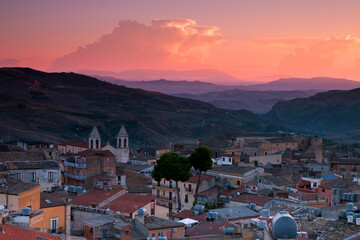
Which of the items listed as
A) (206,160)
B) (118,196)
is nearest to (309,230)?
(118,196)

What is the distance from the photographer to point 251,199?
3531 centimetres

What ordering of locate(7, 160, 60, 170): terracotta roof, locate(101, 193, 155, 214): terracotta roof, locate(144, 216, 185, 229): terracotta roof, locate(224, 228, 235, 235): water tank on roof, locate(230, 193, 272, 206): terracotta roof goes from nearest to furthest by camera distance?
locate(224, 228, 235, 235): water tank on roof, locate(144, 216, 185, 229): terracotta roof, locate(101, 193, 155, 214): terracotta roof, locate(230, 193, 272, 206): terracotta roof, locate(7, 160, 60, 170): terracotta roof

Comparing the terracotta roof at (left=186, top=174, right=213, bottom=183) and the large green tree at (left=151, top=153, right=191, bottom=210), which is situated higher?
the large green tree at (left=151, top=153, right=191, bottom=210)

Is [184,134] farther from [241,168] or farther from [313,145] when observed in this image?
[241,168]

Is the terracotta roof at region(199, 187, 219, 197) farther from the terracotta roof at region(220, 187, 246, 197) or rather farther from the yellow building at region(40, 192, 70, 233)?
the yellow building at region(40, 192, 70, 233)

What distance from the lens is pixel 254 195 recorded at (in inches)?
1438

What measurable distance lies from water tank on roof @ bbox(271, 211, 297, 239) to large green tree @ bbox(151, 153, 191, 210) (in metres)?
33.8

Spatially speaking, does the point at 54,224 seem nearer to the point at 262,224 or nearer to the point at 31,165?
the point at 262,224

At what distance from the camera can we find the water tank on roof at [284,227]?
8.30 meters

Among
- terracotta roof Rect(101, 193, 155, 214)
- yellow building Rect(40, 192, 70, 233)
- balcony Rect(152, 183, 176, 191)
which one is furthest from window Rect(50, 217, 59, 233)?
balcony Rect(152, 183, 176, 191)

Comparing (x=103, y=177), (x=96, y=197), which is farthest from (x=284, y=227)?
(x=103, y=177)

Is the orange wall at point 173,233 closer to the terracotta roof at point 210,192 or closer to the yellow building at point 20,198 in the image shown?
the yellow building at point 20,198

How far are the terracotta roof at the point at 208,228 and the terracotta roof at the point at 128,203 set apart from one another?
3.73 metres

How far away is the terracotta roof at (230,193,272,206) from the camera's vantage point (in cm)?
3397
